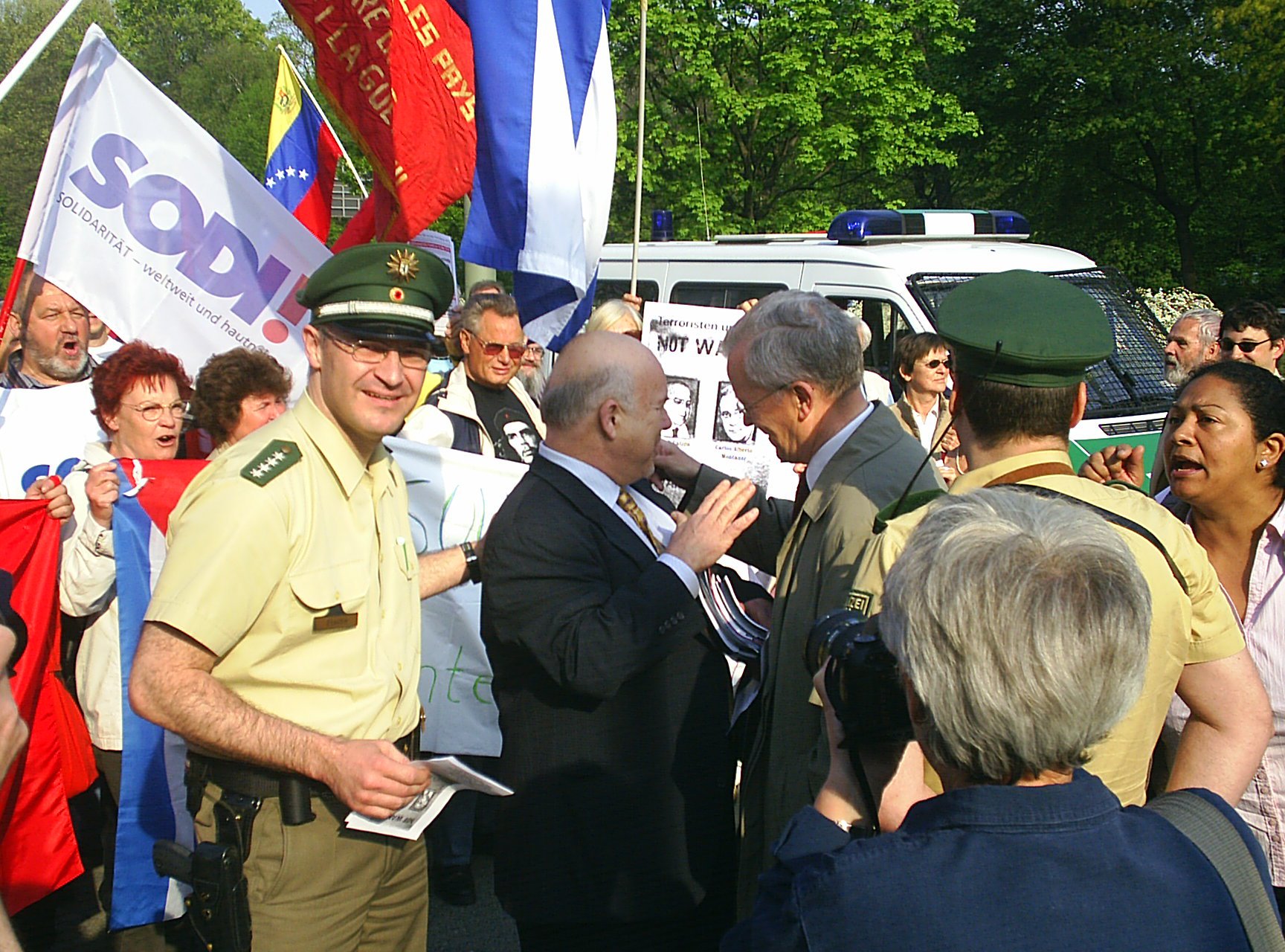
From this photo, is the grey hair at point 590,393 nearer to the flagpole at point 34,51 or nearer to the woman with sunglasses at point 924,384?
the flagpole at point 34,51

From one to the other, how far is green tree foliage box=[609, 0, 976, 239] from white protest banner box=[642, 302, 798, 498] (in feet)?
47.8

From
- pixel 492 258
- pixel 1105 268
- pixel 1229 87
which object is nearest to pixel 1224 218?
pixel 1229 87

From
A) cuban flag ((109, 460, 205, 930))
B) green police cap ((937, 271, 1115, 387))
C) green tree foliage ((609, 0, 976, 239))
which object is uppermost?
green tree foliage ((609, 0, 976, 239))

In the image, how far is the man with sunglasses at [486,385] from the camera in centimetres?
495

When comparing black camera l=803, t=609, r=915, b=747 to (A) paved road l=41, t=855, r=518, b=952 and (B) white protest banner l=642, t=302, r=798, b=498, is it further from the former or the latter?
(B) white protest banner l=642, t=302, r=798, b=498

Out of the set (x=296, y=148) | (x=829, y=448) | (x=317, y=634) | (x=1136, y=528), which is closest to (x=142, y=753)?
(x=317, y=634)

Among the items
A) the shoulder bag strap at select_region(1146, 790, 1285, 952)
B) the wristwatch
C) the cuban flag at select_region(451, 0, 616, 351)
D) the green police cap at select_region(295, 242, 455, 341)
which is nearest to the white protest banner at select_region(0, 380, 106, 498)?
the cuban flag at select_region(451, 0, 616, 351)

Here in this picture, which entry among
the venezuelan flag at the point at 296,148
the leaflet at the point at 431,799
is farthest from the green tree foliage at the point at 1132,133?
the leaflet at the point at 431,799

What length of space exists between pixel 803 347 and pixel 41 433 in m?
2.96

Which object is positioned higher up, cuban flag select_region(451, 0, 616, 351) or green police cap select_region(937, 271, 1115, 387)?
cuban flag select_region(451, 0, 616, 351)

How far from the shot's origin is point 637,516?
2.95 m

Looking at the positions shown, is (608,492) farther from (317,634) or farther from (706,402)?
(706,402)

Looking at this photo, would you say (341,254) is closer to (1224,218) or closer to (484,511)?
(484,511)

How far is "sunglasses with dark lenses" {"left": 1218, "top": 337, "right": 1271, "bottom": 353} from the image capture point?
222 inches
